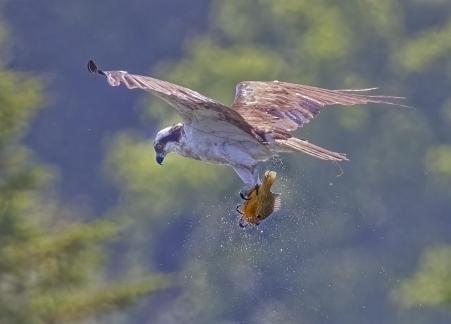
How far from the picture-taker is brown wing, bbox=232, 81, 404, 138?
396 cm

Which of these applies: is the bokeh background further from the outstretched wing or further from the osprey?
the outstretched wing

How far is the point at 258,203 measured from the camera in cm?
388

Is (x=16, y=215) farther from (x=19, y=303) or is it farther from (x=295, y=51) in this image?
(x=295, y=51)

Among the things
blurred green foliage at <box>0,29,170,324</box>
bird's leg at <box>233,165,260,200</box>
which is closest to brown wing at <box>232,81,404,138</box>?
bird's leg at <box>233,165,260,200</box>

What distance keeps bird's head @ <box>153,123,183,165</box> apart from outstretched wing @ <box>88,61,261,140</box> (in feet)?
0.25

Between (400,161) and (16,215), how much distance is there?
3170 millimetres

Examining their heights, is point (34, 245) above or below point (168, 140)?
above

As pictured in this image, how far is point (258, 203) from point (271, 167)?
3.52 metres

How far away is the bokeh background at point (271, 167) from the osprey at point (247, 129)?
2.59 meters

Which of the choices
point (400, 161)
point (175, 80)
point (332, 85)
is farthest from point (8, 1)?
point (400, 161)

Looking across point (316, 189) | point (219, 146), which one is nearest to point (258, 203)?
point (219, 146)

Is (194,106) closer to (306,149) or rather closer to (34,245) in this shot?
(306,149)

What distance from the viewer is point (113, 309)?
6117 millimetres

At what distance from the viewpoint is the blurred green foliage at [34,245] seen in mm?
5637
